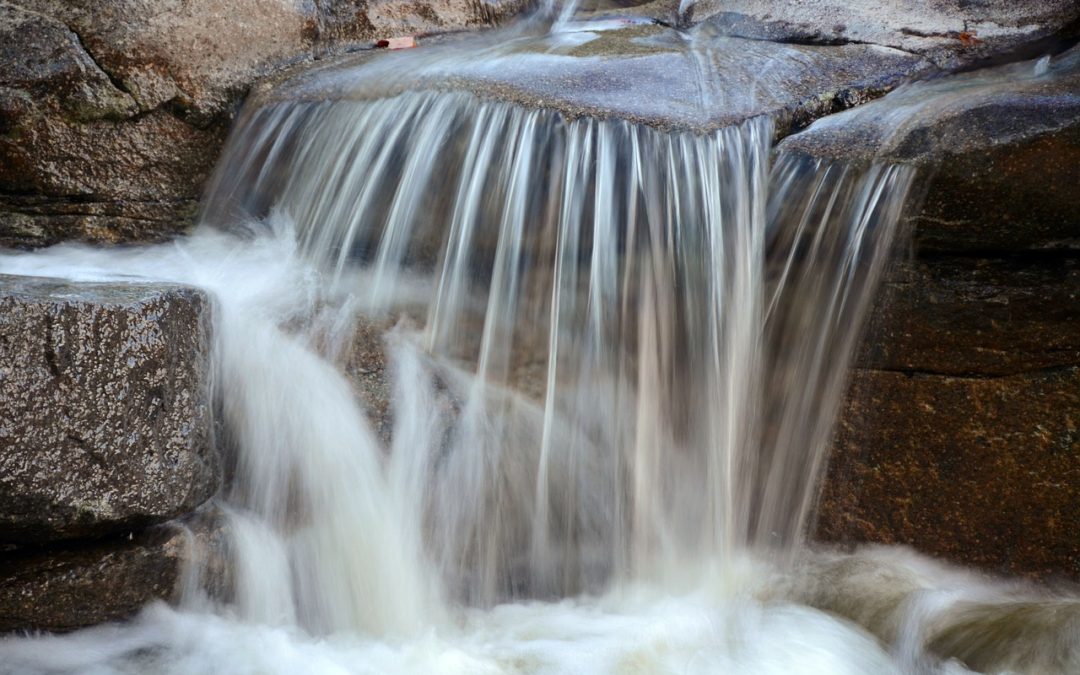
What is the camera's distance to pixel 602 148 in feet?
11.3

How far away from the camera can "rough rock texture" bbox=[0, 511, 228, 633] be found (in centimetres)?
255

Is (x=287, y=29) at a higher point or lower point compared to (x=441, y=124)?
higher

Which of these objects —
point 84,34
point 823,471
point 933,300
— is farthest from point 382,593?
point 84,34

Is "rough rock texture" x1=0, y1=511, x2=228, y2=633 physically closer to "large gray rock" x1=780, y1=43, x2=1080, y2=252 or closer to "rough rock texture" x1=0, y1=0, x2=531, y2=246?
"rough rock texture" x1=0, y1=0, x2=531, y2=246

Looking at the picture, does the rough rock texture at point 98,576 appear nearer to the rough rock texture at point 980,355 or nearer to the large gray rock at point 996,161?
the rough rock texture at point 980,355

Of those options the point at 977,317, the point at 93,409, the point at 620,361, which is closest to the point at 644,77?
the point at 620,361

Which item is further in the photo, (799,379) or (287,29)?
(287,29)

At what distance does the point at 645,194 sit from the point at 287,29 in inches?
99.1

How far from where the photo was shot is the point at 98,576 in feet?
8.59

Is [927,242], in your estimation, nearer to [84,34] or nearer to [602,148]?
[602,148]

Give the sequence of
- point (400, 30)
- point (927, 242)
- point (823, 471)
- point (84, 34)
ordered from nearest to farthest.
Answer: point (927, 242), point (823, 471), point (84, 34), point (400, 30)

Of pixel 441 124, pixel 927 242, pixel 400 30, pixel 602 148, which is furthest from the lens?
pixel 400 30

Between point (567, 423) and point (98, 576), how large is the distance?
5.16ft

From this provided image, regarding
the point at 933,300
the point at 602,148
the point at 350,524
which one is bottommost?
the point at 350,524
